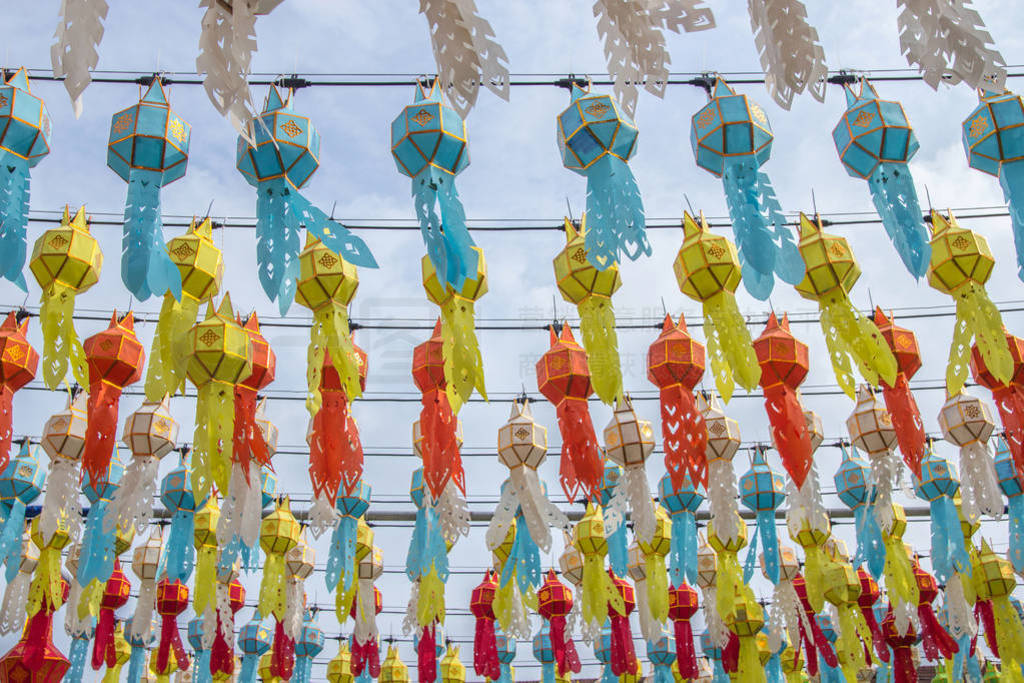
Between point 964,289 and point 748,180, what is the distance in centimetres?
287

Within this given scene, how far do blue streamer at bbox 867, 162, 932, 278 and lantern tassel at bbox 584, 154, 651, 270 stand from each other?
5.33 ft

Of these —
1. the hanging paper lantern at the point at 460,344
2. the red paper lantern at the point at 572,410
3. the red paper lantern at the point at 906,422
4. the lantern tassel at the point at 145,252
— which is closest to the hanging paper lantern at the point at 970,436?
the red paper lantern at the point at 906,422

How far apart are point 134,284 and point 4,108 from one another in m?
1.74

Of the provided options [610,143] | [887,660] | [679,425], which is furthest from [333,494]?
[887,660]

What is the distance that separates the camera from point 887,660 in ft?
38.8

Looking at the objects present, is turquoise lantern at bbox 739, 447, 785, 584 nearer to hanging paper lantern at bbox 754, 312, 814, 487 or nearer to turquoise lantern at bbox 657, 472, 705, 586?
turquoise lantern at bbox 657, 472, 705, 586

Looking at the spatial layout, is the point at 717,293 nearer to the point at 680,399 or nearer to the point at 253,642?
the point at 680,399

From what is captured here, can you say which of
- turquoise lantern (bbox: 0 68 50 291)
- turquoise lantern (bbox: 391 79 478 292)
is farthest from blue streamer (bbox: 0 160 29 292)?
turquoise lantern (bbox: 391 79 478 292)

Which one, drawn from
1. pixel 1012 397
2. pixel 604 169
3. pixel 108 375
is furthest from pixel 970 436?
pixel 108 375

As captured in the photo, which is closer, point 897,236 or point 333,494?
point 897,236

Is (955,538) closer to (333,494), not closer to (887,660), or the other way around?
(887,660)

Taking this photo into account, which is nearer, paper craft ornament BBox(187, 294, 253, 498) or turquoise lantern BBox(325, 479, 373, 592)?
paper craft ornament BBox(187, 294, 253, 498)

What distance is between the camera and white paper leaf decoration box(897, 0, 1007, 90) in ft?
9.12

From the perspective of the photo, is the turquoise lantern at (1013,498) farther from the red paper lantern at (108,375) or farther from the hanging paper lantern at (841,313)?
the hanging paper lantern at (841,313)
